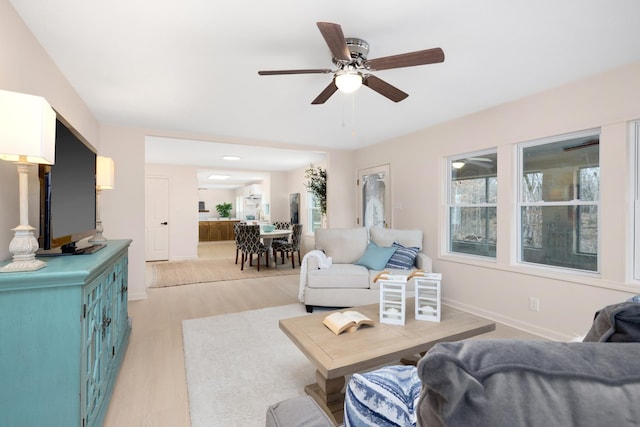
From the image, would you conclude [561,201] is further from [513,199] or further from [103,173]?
[103,173]

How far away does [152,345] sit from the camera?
272 cm

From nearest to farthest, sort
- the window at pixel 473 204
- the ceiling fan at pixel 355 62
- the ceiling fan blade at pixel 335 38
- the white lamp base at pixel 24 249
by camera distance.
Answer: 1. the white lamp base at pixel 24 249
2. the ceiling fan blade at pixel 335 38
3. the ceiling fan at pixel 355 62
4. the window at pixel 473 204

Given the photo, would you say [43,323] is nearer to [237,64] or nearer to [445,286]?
[237,64]

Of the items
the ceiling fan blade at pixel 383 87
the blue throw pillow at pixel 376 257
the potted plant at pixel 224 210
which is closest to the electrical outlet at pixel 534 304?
the blue throw pillow at pixel 376 257

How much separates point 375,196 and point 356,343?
3.76m

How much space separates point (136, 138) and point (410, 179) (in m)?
3.97

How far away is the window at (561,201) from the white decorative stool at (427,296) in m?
1.68

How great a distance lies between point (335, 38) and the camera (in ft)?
5.33

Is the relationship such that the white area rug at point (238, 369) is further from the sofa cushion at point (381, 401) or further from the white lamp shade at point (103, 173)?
the white lamp shade at point (103, 173)

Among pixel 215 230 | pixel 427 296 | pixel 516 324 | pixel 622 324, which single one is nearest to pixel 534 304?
pixel 516 324

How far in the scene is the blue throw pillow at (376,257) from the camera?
3.76 meters

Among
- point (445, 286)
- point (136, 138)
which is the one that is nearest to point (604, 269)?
point (445, 286)

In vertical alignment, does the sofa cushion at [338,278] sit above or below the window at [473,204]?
below

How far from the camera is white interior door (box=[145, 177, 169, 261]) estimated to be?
23.2 ft
